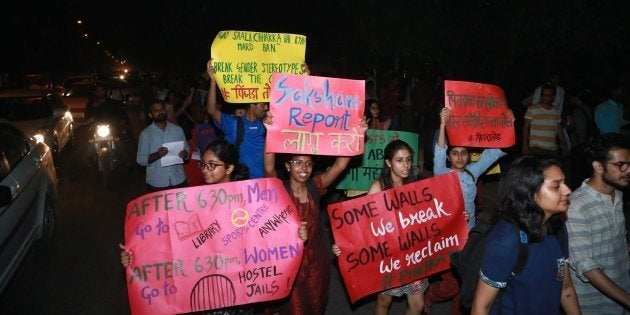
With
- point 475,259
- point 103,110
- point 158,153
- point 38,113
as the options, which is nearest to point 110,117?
point 103,110

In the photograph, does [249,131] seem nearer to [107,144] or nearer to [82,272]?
[82,272]

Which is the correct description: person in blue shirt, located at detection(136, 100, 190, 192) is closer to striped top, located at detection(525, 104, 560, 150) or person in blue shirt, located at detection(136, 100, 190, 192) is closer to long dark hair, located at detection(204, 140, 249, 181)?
long dark hair, located at detection(204, 140, 249, 181)

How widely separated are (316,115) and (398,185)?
35.9 inches

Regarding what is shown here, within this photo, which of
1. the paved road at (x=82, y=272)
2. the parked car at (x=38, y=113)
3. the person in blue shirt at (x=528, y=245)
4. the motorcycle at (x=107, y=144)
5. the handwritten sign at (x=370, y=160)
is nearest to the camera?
the person in blue shirt at (x=528, y=245)

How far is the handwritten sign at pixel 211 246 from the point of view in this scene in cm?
334

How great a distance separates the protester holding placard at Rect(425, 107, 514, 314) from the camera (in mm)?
4266

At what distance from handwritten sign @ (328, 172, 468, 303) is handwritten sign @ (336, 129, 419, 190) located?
2427 mm

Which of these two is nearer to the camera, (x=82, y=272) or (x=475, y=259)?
(x=475, y=259)

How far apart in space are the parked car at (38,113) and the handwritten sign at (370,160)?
656 centimetres

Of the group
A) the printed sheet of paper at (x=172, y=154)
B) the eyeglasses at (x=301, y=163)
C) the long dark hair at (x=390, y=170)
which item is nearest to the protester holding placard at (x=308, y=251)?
the eyeglasses at (x=301, y=163)

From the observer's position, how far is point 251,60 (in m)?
5.08

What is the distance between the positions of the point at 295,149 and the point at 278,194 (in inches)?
23.4

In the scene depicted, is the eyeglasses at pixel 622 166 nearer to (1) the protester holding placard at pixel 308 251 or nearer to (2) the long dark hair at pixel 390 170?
(2) the long dark hair at pixel 390 170

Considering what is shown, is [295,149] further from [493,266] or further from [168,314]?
[493,266]
